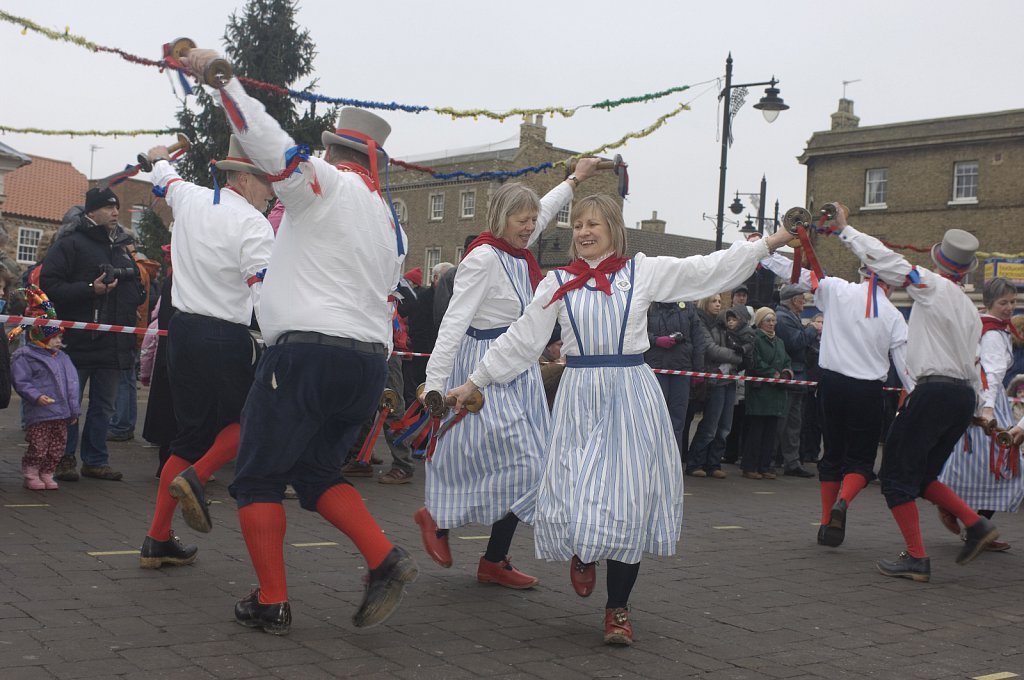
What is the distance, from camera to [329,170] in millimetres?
4258

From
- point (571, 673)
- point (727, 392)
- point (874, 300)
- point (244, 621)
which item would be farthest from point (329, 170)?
point (727, 392)

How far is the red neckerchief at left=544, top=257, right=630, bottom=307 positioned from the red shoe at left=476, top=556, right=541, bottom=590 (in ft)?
4.87

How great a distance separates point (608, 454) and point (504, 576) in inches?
47.7

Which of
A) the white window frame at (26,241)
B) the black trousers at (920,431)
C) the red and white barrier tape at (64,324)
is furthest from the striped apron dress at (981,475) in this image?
the white window frame at (26,241)

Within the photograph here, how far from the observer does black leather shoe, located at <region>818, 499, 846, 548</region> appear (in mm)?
7176

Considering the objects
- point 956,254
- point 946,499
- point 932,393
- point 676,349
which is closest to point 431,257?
point 676,349

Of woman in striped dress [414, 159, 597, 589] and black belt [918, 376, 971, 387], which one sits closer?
woman in striped dress [414, 159, 597, 589]

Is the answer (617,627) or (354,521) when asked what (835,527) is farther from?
(354,521)

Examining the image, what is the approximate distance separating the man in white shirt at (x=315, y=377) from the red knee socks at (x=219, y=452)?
94 cm

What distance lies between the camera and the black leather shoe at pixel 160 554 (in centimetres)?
533

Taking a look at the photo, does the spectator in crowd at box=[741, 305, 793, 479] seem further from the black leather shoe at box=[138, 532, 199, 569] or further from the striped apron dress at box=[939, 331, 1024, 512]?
the black leather shoe at box=[138, 532, 199, 569]

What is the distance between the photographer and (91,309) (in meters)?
8.28

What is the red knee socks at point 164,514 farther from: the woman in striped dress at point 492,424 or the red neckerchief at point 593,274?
the red neckerchief at point 593,274

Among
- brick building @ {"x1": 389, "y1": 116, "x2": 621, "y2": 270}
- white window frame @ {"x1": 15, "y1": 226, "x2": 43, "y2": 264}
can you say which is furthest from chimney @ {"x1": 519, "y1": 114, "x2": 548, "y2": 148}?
white window frame @ {"x1": 15, "y1": 226, "x2": 43, "y2": 264}
